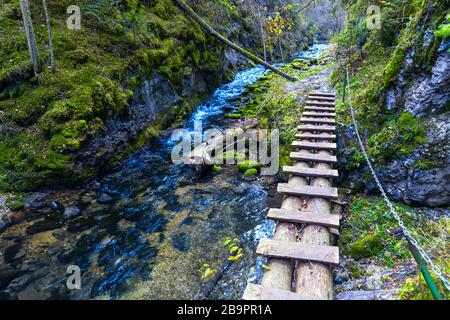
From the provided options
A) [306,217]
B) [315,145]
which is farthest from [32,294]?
[315,145]

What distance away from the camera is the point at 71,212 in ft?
21.2

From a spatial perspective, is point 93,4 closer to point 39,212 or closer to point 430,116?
point 39,212

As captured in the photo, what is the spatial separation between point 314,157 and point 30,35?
8.18 meters

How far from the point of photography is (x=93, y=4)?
10.6 meters

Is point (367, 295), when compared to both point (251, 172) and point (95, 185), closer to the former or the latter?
point (251, 172)

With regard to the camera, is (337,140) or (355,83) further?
(355,83)

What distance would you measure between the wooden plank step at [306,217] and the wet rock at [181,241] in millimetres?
2031

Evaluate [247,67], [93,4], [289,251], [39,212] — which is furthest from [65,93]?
[247,67]

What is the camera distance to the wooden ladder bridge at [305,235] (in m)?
3.44

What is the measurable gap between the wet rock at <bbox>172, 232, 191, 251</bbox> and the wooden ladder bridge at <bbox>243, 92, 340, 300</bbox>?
79.3 inches

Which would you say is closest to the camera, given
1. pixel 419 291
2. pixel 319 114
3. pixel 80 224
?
pixel 419 291

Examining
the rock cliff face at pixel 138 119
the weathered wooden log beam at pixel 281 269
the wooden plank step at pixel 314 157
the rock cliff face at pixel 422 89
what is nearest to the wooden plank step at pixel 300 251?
the weathered wooden log beam at pixel 281 269

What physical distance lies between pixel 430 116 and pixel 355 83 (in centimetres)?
358

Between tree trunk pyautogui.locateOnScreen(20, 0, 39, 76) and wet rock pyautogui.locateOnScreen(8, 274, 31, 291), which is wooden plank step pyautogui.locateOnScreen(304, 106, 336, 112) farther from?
tree trunk pyautogui.locateOnScreen(20, 0, 39, 76)
